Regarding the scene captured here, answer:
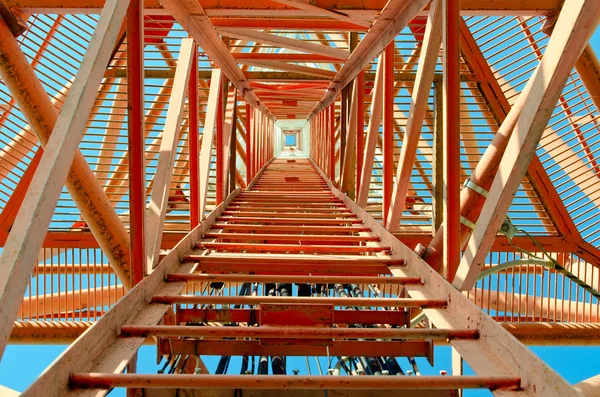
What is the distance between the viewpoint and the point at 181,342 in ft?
10.6

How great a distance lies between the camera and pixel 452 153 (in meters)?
3.62

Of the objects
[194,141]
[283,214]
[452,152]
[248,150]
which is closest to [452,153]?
[452,152]

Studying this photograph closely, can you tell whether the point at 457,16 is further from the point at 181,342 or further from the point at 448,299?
the point at 181,342

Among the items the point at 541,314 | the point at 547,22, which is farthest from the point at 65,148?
the point at 541,314

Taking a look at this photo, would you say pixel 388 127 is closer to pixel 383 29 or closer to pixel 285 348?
pixel 383 29

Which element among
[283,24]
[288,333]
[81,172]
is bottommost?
[288,333]

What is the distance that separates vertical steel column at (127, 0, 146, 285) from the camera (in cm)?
351

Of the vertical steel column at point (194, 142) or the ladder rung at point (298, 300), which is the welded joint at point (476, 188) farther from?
the vertical steel column at point (194, 142)

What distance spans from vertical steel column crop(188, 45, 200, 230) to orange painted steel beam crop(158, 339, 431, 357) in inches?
97.0

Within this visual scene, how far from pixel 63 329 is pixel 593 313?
8.59 meters

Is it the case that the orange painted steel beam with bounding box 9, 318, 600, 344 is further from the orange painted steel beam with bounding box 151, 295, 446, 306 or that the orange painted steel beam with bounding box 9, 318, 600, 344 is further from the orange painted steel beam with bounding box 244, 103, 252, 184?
the orange painted steel beam with bounding box 151, 295, 446, 306

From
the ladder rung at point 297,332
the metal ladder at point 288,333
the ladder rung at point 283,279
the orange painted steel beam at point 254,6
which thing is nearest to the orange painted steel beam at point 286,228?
the metal ladder at point 288,333

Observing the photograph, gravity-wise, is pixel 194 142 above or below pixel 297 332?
above

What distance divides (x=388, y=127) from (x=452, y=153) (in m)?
2.12
